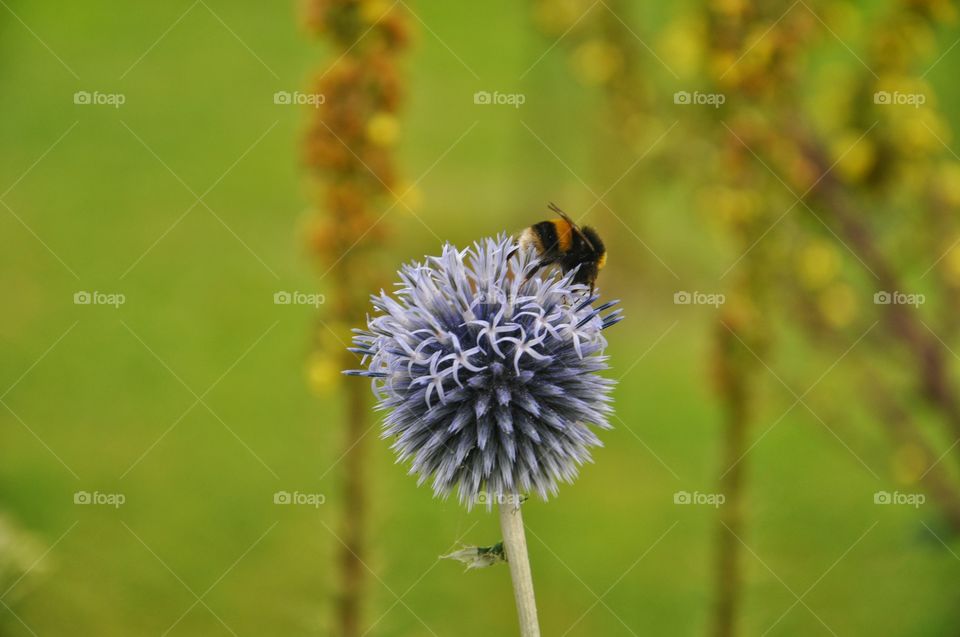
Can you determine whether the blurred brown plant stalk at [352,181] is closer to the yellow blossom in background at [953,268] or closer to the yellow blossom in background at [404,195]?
the yellow blossom in background at [404,195]

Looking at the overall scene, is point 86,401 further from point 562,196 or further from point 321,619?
point 562,196

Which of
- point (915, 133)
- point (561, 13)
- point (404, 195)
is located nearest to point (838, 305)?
point (915, 133)

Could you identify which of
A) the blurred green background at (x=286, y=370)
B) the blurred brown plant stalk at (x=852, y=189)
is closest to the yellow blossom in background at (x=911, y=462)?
the blurred brown plant stalk at (x=852, y=189)

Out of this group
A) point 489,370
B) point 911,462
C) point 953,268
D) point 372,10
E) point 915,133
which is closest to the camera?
point 489,370

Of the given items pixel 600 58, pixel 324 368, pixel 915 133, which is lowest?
pixel 324 368

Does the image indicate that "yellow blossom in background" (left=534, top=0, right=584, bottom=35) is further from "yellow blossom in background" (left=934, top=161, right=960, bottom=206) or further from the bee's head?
the bee's head

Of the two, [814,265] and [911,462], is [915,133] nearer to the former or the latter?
[814,265]
